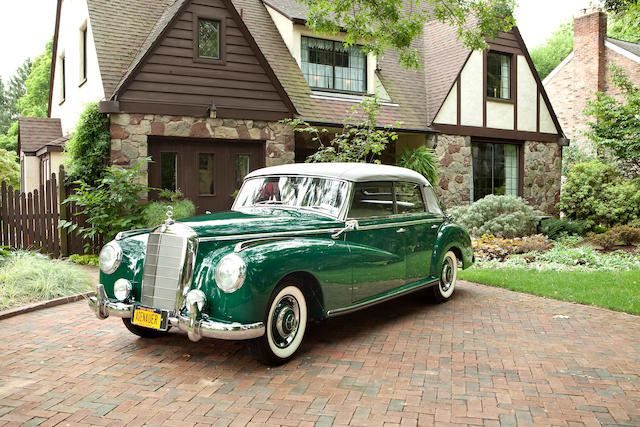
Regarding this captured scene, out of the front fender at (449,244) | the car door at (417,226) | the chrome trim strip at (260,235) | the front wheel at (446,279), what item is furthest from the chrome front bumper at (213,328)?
the front wheel at (446,279)

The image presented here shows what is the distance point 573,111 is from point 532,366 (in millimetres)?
22647

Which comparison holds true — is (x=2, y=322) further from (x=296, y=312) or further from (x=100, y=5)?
(x=100, y=5)

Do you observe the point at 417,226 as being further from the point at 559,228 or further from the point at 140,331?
the point at 559,228

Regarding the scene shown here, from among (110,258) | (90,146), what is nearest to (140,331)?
(110,258)

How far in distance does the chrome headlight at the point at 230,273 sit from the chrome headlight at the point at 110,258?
123 cm

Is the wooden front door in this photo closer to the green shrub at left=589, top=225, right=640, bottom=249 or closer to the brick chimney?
the green shrub at left=589, top=225, right=640, bottom=249

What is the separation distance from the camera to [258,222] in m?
4.75

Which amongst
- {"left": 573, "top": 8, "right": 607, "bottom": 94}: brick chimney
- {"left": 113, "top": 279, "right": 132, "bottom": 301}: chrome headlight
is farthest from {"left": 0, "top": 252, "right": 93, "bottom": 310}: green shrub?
{"left": 573, "top": 8, "right": 607, "bottom": 94}: brick chimney

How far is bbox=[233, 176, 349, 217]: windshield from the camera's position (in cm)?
537

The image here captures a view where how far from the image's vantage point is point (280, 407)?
11.7ft

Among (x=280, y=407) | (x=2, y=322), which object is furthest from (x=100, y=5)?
(x=280, y=407)

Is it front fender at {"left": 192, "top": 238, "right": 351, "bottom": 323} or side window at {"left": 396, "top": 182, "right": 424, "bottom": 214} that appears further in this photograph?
side window at {"left": 396, "top": 182, "right": 424, "bottom": 214}

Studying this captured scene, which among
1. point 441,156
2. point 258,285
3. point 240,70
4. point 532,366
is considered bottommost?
point 532,366

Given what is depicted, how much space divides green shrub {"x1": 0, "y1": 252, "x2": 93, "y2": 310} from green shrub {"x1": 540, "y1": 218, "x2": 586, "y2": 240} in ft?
36.5
